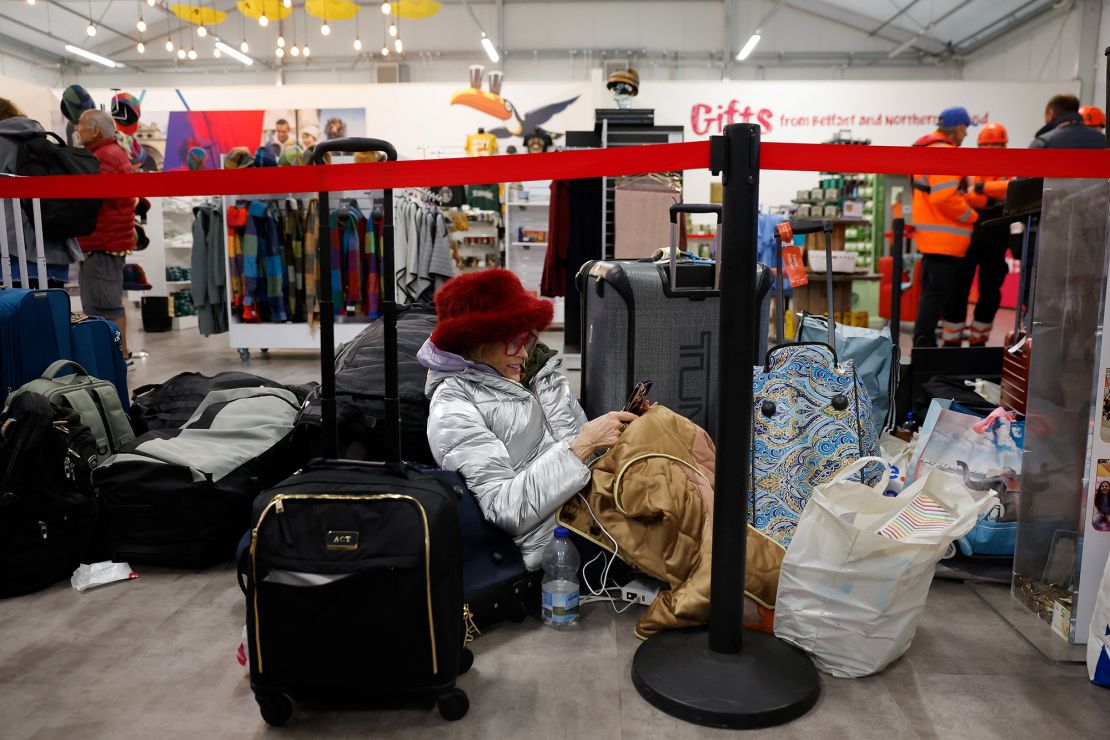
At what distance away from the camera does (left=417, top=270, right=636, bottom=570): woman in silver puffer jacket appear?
2.07m

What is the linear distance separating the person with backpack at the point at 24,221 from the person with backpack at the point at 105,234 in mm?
178

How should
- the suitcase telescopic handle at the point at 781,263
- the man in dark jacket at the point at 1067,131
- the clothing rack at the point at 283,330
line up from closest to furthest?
the suitcase telescopic handle at the point at 781,263 → the man in dark jacket at the point at 1067,131 → the clothing rack at the point at 283,330

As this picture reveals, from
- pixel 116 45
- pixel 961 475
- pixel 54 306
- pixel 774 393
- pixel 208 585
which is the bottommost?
pixel 208 585

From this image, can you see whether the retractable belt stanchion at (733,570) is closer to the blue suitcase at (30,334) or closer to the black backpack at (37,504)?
the black backpack at (37,504)

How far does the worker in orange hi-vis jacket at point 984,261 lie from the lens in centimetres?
505

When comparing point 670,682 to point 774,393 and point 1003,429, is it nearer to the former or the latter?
point 774,393

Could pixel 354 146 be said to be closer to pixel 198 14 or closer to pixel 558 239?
pixel 558 239

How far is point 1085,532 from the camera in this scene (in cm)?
187

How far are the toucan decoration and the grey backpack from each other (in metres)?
9.38

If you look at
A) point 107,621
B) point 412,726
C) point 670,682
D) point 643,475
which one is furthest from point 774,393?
point 107,621

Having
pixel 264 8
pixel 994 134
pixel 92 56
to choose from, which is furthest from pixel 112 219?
pixel 92 56

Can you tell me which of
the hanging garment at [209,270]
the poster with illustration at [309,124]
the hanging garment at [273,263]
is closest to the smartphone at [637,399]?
the hanging garment at [273,263]

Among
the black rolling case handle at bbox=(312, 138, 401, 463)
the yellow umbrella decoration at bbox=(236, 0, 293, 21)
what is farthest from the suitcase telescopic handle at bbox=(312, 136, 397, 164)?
the yellow umbrella decoration at bbox=(236, 0, 293, 21)

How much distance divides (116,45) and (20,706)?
19.4 m
